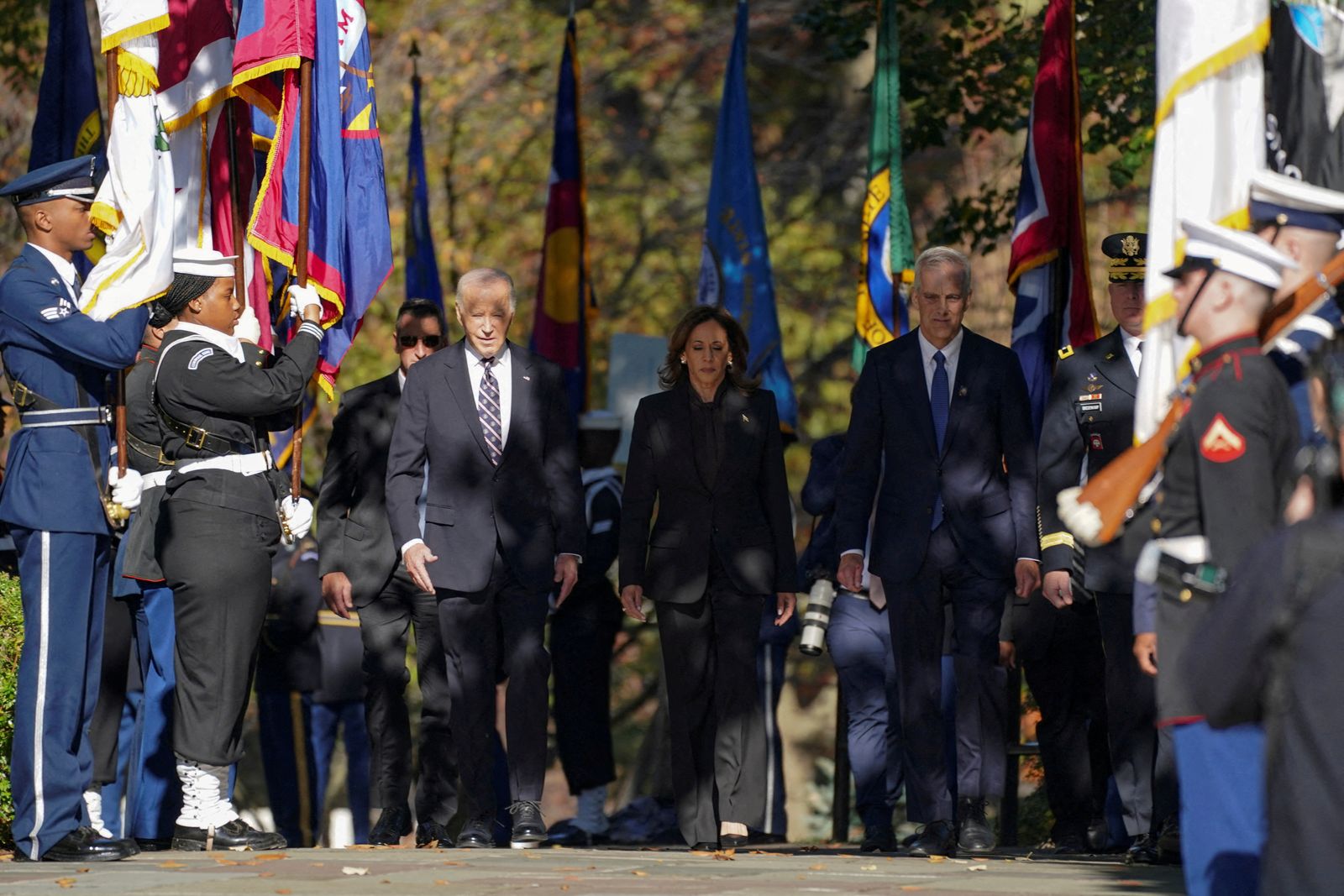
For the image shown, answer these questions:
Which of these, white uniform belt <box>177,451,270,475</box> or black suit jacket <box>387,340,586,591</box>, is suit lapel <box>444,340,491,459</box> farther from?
white uniform belt <box>177,451,270,475</box>

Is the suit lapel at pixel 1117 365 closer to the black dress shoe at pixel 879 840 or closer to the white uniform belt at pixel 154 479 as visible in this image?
the black dress shoe at pixel 879 840

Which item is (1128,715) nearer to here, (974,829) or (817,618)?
(974,829)

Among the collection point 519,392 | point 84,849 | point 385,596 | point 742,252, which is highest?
point 742,252

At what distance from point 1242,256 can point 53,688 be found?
4.41m

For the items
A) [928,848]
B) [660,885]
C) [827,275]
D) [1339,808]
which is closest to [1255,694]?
[1339,808]

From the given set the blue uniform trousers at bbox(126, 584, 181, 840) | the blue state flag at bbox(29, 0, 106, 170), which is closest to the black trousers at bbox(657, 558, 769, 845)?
the blue uniform trousers at bbox(126, 584, 181, 840)

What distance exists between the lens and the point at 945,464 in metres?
8.43

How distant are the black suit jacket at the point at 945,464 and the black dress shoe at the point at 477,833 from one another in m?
1.82

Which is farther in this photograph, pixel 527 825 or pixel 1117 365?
pixel 527 825

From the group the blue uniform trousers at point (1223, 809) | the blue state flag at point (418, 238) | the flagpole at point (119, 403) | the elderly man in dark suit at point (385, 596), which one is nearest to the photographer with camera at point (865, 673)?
the elderly man in dark suit at point (385, 596)

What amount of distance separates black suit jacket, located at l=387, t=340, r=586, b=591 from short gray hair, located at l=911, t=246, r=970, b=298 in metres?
Result: 1.58

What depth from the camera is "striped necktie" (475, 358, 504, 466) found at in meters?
8.60

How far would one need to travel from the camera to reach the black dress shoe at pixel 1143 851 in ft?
25.2

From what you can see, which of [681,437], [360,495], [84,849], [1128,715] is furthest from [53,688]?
[1128,715]
